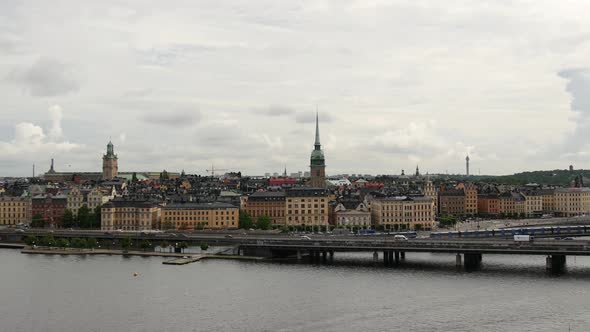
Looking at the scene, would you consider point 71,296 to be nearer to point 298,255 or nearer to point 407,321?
point 407,321

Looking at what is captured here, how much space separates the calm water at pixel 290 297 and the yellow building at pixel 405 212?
43.3 m

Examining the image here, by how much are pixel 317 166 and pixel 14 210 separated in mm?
57537

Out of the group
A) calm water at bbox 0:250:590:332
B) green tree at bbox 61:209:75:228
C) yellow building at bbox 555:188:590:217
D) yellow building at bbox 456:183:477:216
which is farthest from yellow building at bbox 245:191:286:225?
yellow building at bbox 555:188:590:217

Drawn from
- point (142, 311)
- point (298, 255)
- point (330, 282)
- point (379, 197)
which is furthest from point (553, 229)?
point (142, 311)

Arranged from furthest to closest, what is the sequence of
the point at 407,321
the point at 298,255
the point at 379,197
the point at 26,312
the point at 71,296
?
the point at 379,197 < the point at 298,255 < the point at 71,296 < the point at 26,312 < the point at 407,321

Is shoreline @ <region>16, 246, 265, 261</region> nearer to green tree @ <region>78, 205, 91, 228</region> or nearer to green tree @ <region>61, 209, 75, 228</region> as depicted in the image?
green tree @ <region>78, 205, 91, 228</region>

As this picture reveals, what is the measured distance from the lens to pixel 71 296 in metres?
59.0

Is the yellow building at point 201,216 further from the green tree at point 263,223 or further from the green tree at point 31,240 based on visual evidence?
the green tree at point 31,240

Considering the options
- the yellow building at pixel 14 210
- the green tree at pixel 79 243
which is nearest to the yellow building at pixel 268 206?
the yellow building at pixel 14 210

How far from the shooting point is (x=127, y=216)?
380ft

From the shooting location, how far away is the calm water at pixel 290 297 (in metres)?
49.2

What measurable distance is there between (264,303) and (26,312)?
1577cm

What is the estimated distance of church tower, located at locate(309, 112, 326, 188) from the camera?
156 metres

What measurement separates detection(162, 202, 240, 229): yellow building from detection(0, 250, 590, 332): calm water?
3795 centimetres
